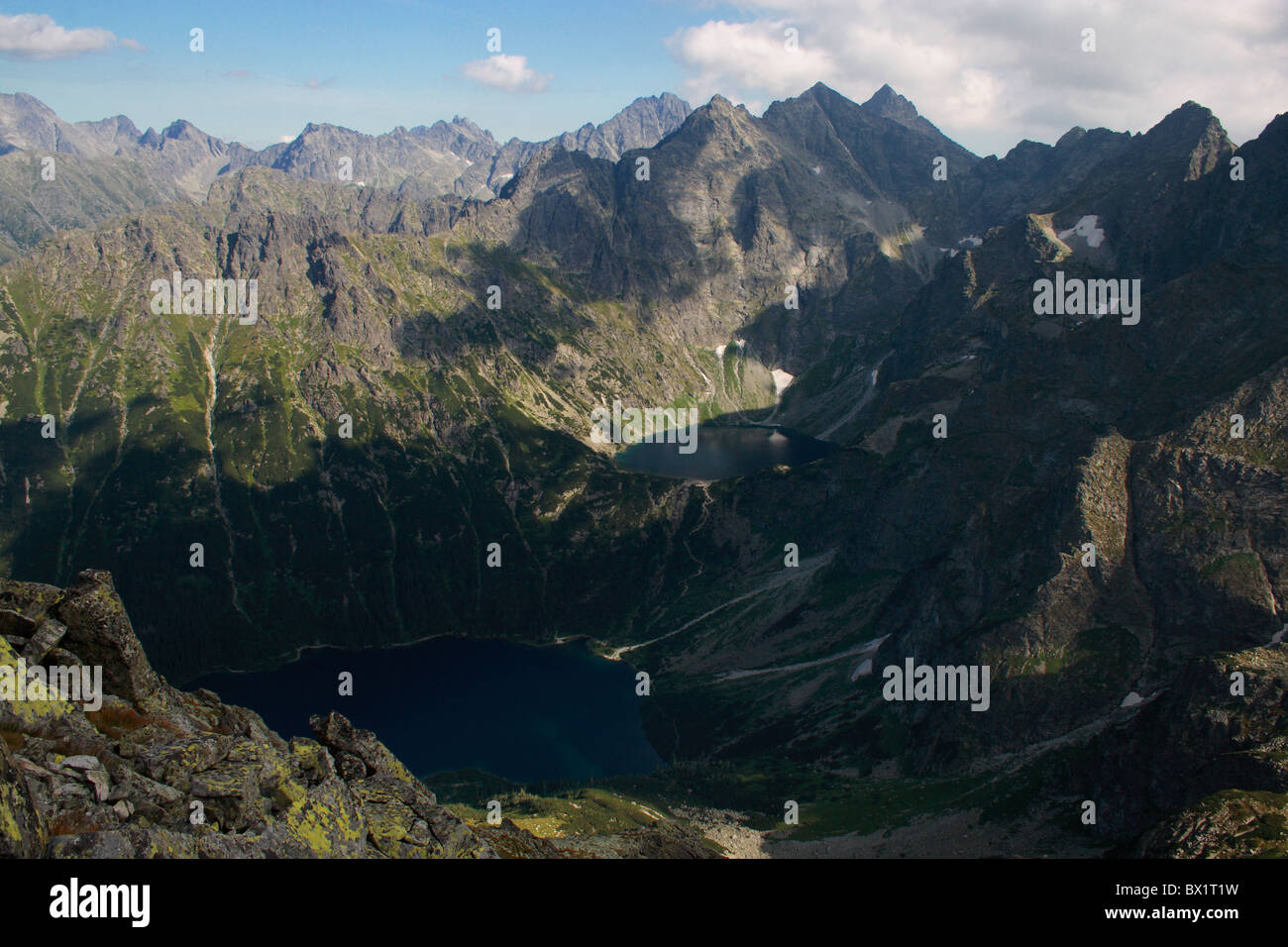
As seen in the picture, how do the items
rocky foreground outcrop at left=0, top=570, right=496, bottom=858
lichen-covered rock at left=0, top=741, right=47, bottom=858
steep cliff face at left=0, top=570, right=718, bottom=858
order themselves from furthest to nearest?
1. steep cliff face at left=0, top=570, right=718, bottom=858
2. rocky foreground outcrop at left=0, top=570, right=496, bottom=858
3. lichen-covered rock at left=0, top=741, right=47, bottom=858

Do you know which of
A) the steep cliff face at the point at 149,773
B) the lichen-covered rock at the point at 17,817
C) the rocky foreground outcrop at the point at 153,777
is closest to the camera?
the lichen-covered rock at the point at 17,817

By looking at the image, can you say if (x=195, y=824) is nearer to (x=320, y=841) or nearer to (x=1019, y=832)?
(x=320, y=841)

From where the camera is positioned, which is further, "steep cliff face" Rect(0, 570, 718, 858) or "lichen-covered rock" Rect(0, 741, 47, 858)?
"steep cliff face" Rect(0, 570, 718, 858)

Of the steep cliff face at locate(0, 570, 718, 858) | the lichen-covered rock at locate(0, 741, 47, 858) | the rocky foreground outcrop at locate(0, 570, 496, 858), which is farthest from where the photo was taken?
the steep cliff face at locate(0, 570, 718, 858)

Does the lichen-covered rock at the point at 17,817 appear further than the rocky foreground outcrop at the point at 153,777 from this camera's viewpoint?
No

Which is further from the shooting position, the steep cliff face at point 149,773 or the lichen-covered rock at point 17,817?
the steep cliff face at point 149,773

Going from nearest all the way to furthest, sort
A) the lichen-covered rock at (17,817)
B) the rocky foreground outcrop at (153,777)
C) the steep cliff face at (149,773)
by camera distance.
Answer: the lichen-covered rock at (17,817), the rocky foreground outcrop at (153,777), the steep cliff face at (149,773)

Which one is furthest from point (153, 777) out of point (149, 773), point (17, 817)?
point (17, 817)

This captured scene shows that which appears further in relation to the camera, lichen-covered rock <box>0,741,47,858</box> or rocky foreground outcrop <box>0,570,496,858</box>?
rocky foreground outcrop <box>0,570,496,858</box>
